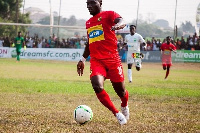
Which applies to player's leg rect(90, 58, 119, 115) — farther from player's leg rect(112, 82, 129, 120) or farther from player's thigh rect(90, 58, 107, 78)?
player's leg rect(112, 82, 129, 120)

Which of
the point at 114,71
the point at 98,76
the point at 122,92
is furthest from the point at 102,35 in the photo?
the point at 122,92

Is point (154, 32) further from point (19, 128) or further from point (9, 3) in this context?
point (19, 128)

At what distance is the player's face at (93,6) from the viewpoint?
7.60m

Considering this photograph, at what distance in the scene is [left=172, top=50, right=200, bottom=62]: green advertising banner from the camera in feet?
126

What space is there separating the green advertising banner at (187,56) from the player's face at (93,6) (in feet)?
103

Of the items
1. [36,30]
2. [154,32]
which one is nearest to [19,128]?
[154,32]

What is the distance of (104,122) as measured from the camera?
305 inches

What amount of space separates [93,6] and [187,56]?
32526 millimetres

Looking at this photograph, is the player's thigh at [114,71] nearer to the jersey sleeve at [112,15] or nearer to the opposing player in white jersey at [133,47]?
the jersey sleeve at [112,15]

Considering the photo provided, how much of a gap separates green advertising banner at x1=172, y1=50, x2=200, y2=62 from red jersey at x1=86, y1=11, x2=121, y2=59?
31441 mm

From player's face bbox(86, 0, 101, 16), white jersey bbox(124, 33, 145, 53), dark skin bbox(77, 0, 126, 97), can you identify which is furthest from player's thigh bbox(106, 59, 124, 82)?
white jersey bbox(124, 33, 145, 53)

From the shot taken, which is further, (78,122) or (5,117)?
(5,117)

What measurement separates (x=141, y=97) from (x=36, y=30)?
55.2 meters

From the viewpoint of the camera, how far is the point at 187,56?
3909 cm
